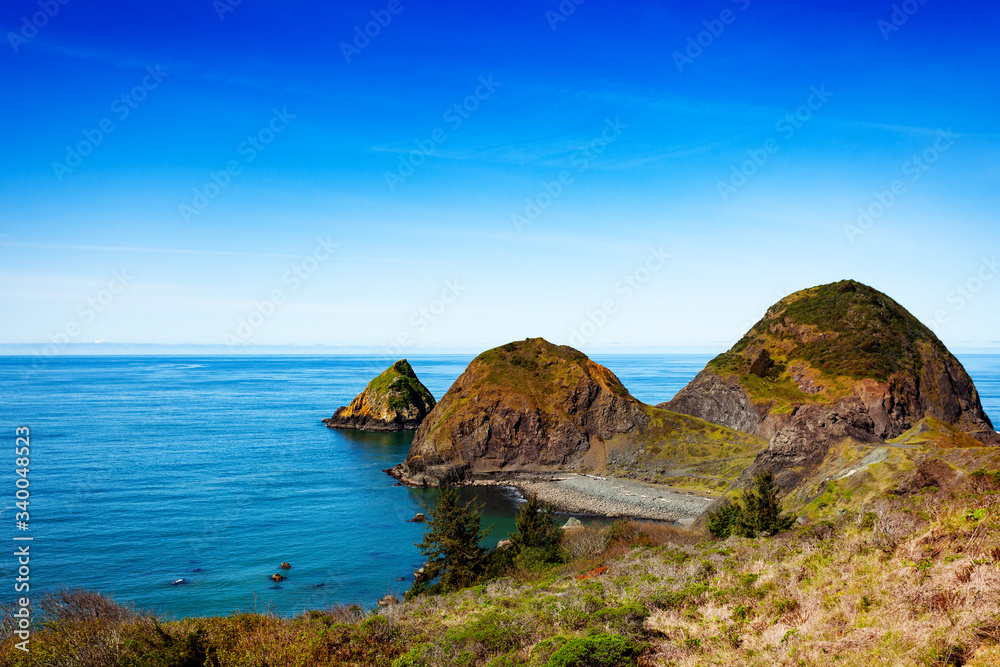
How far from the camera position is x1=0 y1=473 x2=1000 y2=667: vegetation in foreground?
43.9ft

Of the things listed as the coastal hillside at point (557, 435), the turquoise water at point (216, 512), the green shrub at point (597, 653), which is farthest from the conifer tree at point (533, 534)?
the coastal hillside at point (557, 435)

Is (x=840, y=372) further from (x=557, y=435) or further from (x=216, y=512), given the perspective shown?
(x=216, y=512)

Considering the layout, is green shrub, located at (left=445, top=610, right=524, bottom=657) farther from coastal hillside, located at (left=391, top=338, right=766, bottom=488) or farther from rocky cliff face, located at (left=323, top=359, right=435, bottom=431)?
rocky cliff face, located at (left=323, top=359, right=435, bottom=431)

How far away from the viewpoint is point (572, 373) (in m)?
94.2

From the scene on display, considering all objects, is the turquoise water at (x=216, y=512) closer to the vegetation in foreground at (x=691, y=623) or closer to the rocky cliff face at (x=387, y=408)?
the rocky cliff face at (x=387, y=408)

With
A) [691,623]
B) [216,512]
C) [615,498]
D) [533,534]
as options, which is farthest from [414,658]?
[615,498]

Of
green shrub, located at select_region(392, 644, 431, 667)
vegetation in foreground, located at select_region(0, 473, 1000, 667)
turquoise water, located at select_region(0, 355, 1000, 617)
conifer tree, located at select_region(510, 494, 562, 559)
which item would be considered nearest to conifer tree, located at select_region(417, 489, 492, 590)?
conifer tree, located at select_region(510, 494, 562, 559)

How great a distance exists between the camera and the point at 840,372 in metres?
91.7

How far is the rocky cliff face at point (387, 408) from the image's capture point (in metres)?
128

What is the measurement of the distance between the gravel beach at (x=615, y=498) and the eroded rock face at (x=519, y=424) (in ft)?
13.8

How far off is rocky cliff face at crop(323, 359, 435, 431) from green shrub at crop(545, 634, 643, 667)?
4555 inches

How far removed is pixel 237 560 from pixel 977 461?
5305 cm

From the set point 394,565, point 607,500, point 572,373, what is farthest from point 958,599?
point 572,373

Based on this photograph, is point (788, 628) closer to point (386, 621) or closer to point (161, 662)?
point (386, 621)
